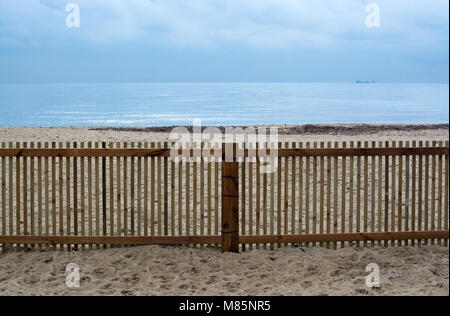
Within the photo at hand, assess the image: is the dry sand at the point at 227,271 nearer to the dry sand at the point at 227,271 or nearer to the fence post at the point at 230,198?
the dry sand at the point at 227,271

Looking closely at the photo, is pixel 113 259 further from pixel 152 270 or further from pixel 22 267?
pixel 22 267

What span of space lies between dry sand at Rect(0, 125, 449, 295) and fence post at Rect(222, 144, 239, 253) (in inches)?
13.5

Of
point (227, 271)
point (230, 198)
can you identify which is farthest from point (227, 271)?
point (230, 198)

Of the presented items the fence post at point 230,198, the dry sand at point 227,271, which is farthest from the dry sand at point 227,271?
the fence post at point 230,198

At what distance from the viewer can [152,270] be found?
7105 mm

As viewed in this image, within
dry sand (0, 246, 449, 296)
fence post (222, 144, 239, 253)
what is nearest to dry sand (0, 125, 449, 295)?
dry sand (0, 246, 449, 296)

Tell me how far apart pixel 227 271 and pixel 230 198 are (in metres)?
1.06

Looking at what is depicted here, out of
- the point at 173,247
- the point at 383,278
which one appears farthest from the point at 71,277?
the point at 383,278

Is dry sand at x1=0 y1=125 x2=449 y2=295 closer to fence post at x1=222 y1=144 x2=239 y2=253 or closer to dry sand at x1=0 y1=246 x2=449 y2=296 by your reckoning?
dry sand at x1=0 y1=246 x2=449 y2=296

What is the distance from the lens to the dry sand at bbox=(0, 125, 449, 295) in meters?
6.47

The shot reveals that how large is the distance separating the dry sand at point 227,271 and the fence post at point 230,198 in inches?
13.5

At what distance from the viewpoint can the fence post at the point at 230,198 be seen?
25.0ft

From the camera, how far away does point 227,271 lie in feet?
23.2

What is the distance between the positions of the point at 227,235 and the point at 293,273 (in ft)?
3.84
